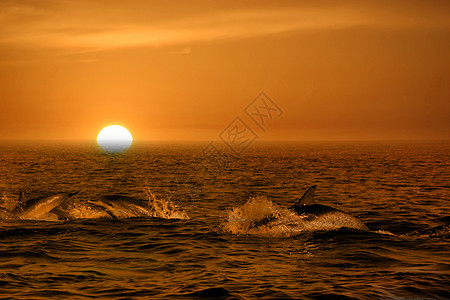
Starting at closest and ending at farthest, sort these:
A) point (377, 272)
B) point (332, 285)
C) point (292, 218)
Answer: point (332, 285), point (377, 272), point (292, 218)

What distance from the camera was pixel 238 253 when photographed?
49.8 ft

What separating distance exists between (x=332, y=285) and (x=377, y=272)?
1.87 metres

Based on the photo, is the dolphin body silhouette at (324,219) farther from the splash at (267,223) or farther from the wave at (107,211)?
the wave at (107,211)

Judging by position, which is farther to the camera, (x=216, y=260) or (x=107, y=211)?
(x=107, y=211)

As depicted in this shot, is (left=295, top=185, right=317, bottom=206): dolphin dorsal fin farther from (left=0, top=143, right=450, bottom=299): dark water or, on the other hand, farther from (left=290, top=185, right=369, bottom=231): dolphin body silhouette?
(left=0, top=143, right=450, bottom=299): dark water

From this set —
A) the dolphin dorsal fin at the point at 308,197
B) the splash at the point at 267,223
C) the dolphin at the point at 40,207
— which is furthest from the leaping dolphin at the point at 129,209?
the dolphin dorsal fin at the point at 308,197

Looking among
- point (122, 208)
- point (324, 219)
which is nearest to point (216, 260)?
point (324, 219)

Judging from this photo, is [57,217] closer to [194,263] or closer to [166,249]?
[166,249]

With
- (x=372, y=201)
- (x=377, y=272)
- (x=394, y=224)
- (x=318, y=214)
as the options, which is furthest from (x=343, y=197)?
(x=377, y=272)

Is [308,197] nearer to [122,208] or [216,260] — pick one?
[216,260]

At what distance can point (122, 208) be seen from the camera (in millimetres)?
22641

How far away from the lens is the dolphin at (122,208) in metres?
22.5

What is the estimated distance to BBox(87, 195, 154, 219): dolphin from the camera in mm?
22453

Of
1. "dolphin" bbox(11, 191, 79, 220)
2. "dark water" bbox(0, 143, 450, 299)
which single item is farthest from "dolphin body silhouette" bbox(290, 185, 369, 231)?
"dolphin" bbox(11, 191, 79, 220)
